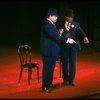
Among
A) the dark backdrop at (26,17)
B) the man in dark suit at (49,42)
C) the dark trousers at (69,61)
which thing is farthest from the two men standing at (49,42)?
the dark backdrop at (26,17)

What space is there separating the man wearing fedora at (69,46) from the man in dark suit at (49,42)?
0.52 metres

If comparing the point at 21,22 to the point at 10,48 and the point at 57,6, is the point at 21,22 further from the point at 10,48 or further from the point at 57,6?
the point at 10,48

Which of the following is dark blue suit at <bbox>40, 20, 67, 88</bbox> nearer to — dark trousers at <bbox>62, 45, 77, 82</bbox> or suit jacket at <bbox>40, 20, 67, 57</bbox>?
suit jacket at <bbox>40, 20, 67, 57</bbox>

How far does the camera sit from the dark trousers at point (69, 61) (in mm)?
12133

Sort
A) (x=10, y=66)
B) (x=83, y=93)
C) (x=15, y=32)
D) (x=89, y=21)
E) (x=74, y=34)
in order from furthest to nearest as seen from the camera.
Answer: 1. (x=15, y=32)
2. (x=89, y=21)
3. (x=10, y=66)
4. (x=74, y=34)
5. (x=83, y=93)

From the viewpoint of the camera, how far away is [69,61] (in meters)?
12.2

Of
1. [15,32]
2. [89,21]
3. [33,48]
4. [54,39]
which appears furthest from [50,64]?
[15,32]

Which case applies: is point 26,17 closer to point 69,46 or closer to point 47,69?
point 69,46

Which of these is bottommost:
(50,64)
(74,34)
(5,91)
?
(5,91)

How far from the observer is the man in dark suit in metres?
11.3

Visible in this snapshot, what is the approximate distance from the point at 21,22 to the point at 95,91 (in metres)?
11.6

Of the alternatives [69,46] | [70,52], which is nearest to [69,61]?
[70,52]

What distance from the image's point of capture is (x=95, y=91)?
37.8 ft

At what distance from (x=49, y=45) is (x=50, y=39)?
153 mm
